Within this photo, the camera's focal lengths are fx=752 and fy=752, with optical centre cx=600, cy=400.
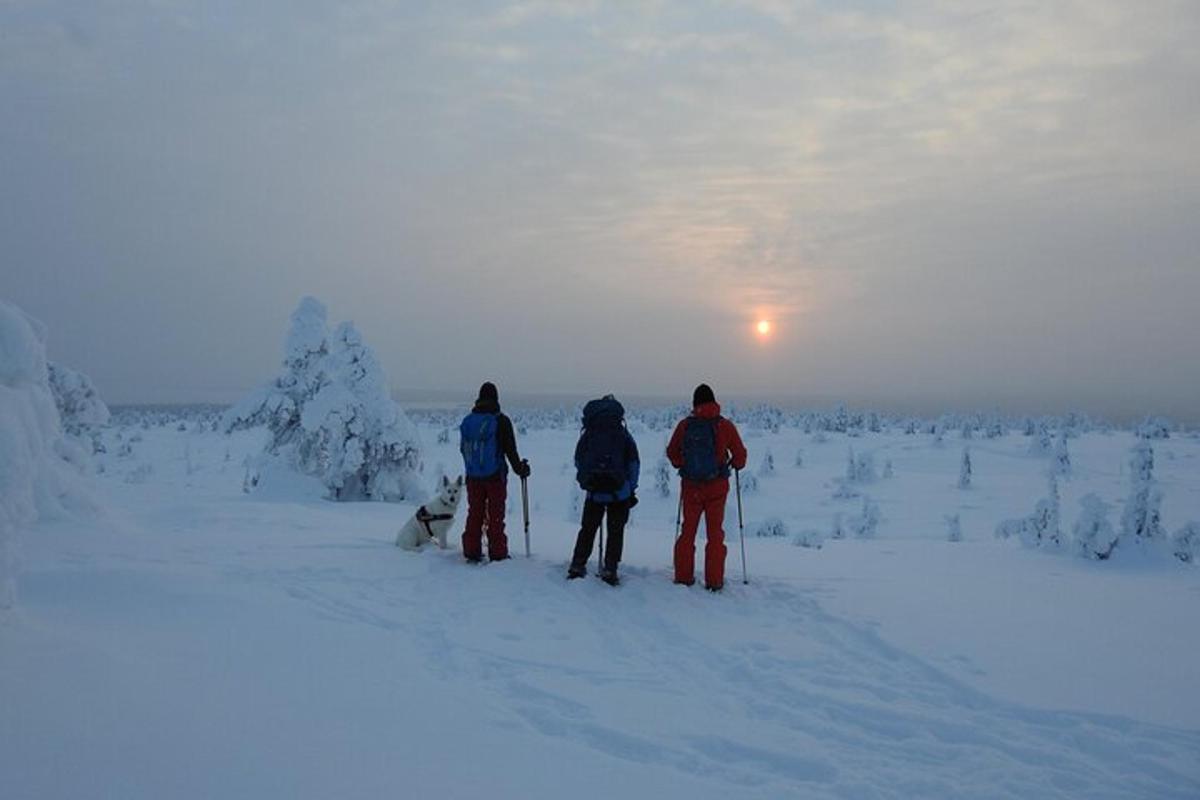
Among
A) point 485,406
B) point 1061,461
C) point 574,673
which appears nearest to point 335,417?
point 485,406

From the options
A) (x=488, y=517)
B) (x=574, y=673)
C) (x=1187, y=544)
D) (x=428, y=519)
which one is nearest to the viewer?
(x=574, y=673)

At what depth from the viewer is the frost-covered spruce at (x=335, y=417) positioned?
1923 cm

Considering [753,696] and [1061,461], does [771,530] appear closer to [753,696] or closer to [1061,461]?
[753,696]

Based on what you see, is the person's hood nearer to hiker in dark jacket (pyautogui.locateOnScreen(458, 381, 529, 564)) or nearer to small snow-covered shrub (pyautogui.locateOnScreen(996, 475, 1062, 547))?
hiker in dark jacket (pyautogui.locateOnScreen(458, 381, 529, 564))

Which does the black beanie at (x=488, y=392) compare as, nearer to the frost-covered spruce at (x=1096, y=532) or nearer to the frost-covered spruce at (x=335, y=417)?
the frost-covered spruce at (x=1096, y=532)

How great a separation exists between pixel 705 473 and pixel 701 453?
0.21 metres

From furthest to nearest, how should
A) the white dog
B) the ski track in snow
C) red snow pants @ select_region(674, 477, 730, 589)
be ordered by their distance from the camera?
the white dog, red snow pants @ select_region(674, 477, 730, 589), the ski track in snow

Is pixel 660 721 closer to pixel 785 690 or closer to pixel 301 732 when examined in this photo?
pixel 785 690

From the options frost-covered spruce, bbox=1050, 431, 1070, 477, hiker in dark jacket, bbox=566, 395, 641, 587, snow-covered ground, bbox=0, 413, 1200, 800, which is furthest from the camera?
frost-covered spruce, bbox=1050, 431, 1070, 477

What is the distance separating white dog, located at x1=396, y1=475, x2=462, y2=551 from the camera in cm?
949

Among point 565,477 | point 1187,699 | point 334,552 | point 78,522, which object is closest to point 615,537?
point 334,552

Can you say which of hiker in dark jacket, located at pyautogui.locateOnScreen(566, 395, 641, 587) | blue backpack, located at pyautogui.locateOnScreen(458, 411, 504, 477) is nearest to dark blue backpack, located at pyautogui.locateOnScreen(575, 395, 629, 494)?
hiker in dark jacket, located at pyautogui.locateOnScreen(566, 395, 641, 587)

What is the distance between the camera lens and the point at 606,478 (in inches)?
316

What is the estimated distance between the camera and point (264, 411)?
20.1 m
